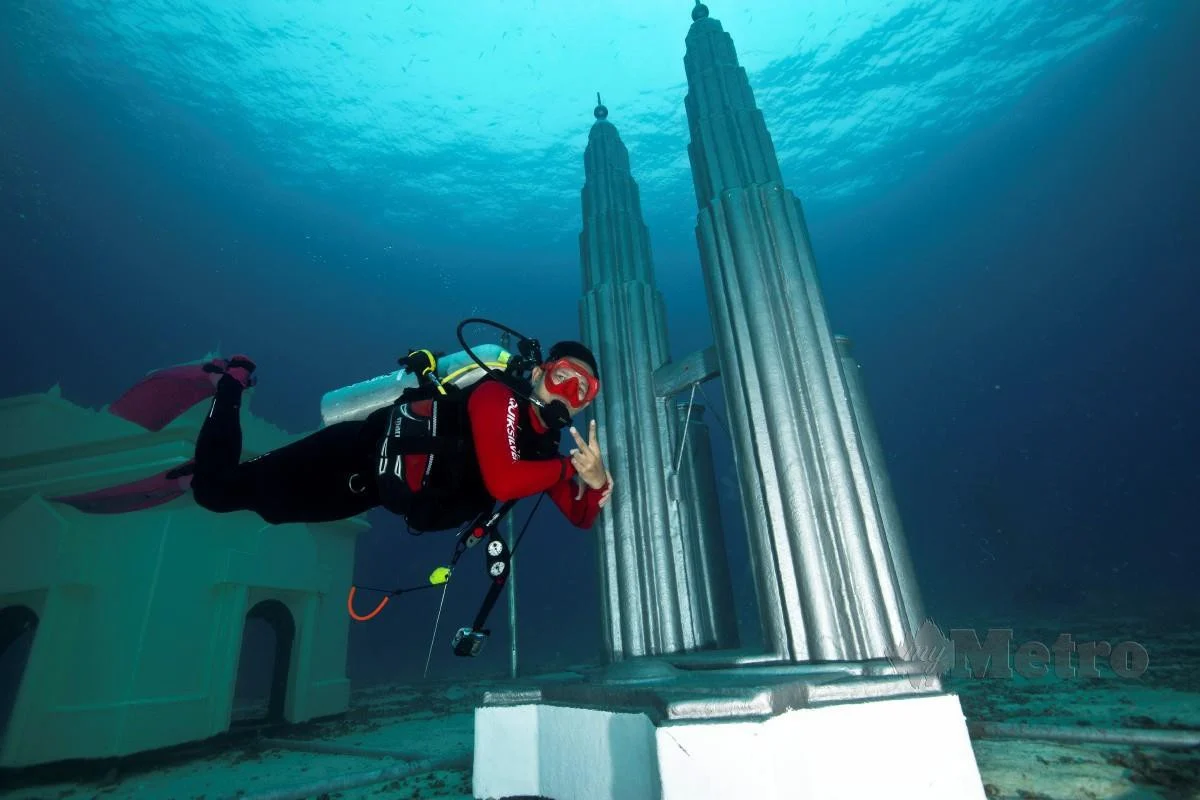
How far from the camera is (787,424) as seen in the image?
198 inches

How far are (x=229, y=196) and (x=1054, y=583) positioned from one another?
66693 millimetres

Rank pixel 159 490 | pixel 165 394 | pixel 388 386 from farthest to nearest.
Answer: pixel 159 490 → pixel 388 386 → pixel 165 394

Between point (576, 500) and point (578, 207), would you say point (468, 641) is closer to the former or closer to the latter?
point (576, 500)

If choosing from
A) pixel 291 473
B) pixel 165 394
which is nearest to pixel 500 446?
pixel 291 473

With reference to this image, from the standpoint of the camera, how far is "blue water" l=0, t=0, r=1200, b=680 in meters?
22.1

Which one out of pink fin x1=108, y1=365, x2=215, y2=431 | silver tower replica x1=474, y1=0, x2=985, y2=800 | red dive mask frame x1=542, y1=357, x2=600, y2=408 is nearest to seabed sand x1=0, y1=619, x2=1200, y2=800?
silver tower replica x1=474, y1=0, x2=985, y2=800

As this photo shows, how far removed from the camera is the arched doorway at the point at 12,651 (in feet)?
31.2

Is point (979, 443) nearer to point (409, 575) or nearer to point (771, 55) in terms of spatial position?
point (771, 55)

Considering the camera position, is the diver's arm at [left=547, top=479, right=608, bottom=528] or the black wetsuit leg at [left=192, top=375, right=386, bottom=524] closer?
the black wetsuit leg at [left=192, top=375, right=386, bottom=524]

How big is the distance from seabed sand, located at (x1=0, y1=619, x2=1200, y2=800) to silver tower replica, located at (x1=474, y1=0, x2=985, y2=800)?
878 mm

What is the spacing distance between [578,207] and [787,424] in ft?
98.3

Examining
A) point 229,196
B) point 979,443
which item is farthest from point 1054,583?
point 229,196

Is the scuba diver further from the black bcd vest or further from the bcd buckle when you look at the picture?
the bcd buckle

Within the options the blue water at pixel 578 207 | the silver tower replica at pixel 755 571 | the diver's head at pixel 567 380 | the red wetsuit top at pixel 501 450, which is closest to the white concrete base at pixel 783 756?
the silver tower replica at pixel 755 571
